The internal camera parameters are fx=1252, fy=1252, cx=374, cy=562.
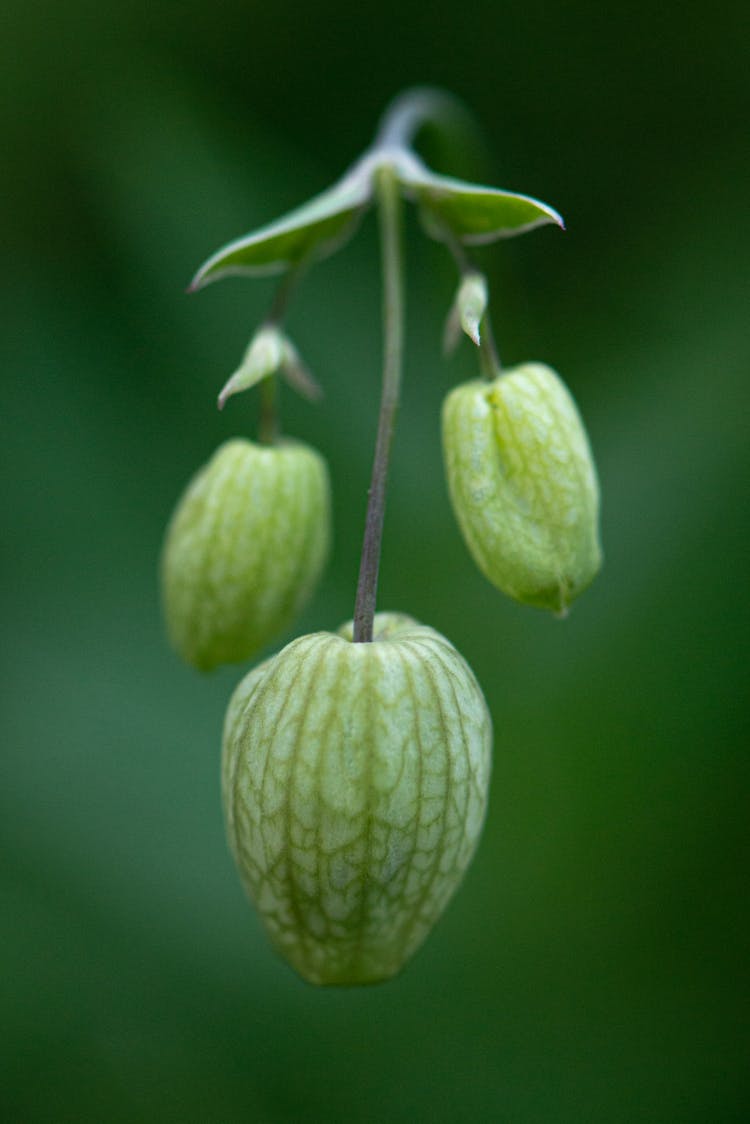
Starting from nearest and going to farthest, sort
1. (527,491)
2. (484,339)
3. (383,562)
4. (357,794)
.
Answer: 1. (357,794)
2. (527,491)
3. (484,339)
4. (383,562)

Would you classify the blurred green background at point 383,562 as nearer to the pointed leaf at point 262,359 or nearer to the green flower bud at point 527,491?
the pointed leaf at point 262,359

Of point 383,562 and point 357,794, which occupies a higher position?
point 383,562

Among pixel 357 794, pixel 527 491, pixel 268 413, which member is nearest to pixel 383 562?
pixel 268 413

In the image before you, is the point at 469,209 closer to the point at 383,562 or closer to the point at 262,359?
the point at 262,359

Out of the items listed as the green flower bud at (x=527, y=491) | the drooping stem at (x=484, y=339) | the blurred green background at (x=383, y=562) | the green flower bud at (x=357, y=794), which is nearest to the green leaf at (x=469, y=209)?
the drooping stem at (x=484, y=339)

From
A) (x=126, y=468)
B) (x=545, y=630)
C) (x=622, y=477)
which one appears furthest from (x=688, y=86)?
(x=126, y=468)

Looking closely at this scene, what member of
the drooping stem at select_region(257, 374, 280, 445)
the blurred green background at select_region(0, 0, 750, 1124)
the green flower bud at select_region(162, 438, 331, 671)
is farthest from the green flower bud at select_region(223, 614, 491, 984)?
the blurred green background at select_region(0, 0, 750, 1124)

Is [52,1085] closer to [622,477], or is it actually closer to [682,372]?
[622,477]

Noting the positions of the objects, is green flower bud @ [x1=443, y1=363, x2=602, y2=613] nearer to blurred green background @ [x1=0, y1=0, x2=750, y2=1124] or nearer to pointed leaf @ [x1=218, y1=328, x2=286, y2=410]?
pointed leaf @ [x1=218, y1=328, x2=286, y2=410]
